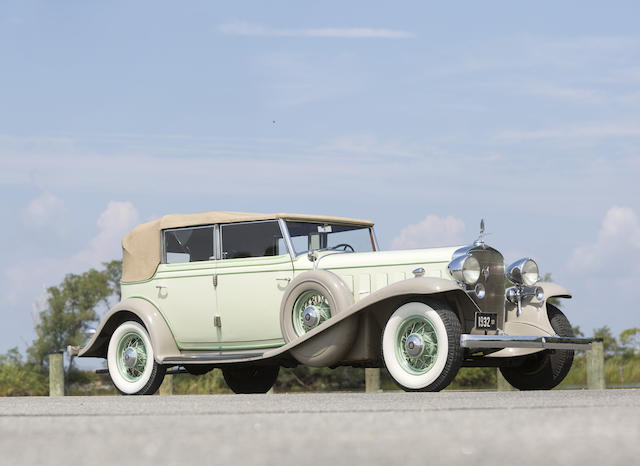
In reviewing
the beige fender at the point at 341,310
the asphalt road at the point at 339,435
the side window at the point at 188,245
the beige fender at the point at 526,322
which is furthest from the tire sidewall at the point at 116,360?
the asphalt road at the point at 339,435

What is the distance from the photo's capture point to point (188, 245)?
10.6 metres

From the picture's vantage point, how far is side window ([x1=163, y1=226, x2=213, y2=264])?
10.5 metres

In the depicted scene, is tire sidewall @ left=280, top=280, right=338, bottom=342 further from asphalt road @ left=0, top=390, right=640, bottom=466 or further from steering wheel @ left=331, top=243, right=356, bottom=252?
asphalt road @ left=0, top=390, right=640, bottom=466

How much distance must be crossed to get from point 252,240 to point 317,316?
1.36 meters

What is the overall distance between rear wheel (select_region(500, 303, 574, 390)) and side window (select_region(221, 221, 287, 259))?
284cm

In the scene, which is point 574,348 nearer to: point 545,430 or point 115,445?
point 545,430

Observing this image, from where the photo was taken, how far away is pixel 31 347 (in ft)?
88.9

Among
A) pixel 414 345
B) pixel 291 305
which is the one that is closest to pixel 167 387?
pixel 291 305

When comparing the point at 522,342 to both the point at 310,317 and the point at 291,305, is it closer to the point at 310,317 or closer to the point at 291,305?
the point at 310,317

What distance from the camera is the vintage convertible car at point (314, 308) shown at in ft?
27.8

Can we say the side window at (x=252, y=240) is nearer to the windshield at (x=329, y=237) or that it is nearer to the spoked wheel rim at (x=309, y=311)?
the windshield at (x=329, y=237)

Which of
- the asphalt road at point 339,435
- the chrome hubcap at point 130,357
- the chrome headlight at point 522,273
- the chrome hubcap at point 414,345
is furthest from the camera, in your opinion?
the chrome hubcap at point 130,357

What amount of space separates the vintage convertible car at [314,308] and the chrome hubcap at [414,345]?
0.02 m

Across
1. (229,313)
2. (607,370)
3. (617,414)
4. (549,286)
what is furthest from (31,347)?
(617,414)
